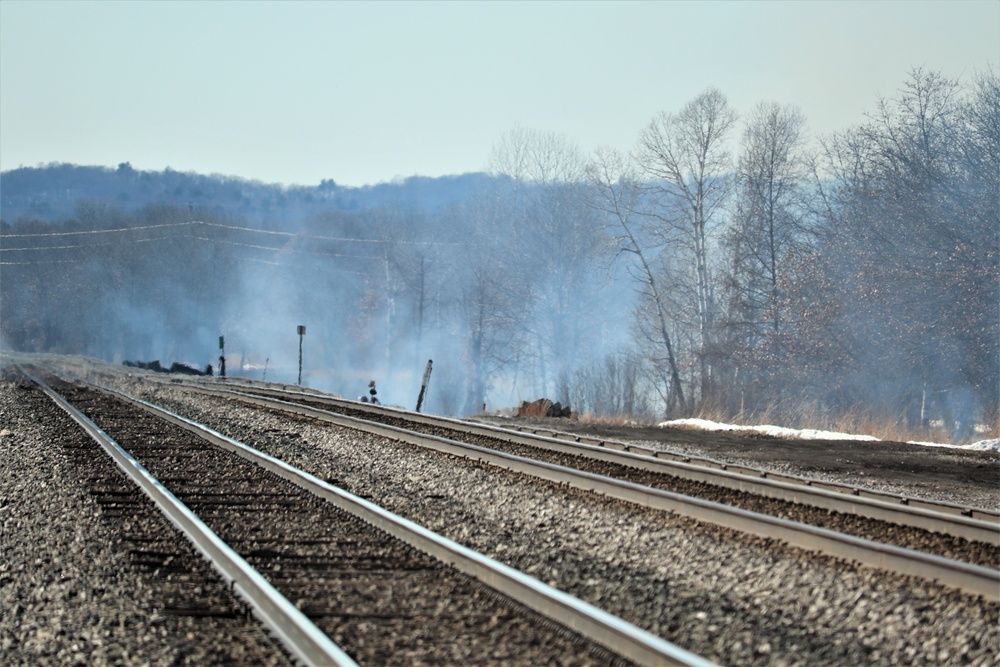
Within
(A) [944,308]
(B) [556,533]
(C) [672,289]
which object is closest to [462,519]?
(B) [556,533]

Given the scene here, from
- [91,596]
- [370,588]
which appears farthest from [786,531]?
[91,596]

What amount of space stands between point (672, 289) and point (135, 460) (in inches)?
1111

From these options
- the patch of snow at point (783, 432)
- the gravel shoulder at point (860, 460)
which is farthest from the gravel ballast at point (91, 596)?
the patch of snow at point (783, 432)

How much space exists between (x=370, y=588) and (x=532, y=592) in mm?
1126

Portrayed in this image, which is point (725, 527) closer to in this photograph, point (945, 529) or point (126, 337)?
point (945, 529)

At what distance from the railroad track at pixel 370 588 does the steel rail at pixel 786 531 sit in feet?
7.80

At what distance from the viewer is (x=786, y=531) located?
749 cm

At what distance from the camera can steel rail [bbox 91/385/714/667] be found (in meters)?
4.53

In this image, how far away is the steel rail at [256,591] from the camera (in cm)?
485

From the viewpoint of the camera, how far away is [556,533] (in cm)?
818

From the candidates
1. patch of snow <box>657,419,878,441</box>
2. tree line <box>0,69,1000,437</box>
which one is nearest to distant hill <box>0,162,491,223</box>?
tree line <box>0,69,1000,437</box>

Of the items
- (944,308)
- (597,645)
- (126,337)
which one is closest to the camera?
(597,645)

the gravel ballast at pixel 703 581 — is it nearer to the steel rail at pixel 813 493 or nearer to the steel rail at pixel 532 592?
the steel rail at pixel 532 592

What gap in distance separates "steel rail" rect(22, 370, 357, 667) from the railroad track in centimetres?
1
